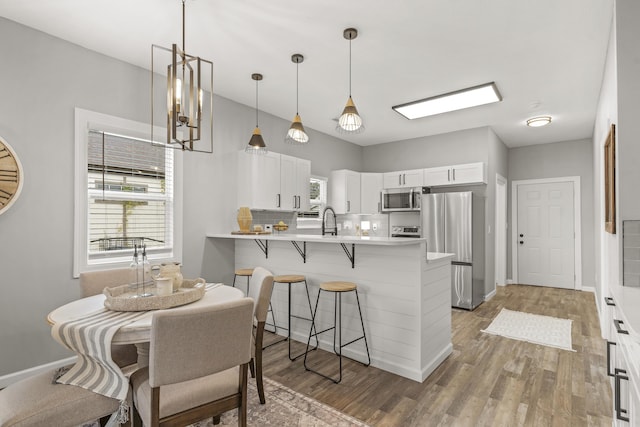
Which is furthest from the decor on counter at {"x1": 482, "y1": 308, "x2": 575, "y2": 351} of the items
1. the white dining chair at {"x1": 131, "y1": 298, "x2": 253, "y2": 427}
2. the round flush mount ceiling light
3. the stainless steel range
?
the white dining chair at {"x1": 131, "y1": 298, "x2": 253, "y2": 427}

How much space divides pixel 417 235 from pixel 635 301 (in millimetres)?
3846

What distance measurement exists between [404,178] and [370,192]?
0.66 m

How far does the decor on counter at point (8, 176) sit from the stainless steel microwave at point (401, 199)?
15.5 ft

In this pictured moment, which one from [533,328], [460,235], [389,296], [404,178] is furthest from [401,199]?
[389,296]

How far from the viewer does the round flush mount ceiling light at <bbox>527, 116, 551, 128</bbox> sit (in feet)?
15.6

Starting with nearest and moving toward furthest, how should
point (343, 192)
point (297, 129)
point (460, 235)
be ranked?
point (297, 129) < point (460, 235) < point (343, 192)

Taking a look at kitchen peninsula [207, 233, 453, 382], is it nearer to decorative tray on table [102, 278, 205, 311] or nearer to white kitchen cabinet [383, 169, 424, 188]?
decorative tray on table [102, 278, 205, 311]

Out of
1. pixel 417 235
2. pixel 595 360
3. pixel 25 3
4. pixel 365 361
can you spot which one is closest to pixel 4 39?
pixel 25 3

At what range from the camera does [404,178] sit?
5.89m

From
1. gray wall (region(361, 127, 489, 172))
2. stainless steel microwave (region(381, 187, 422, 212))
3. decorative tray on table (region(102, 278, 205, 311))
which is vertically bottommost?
decorative tray on table (region(102, 278, 205, 311))

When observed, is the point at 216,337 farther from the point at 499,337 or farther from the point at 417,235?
the point at 417,235

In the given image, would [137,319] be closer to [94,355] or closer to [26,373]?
[94,355]

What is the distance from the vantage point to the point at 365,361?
2.96m

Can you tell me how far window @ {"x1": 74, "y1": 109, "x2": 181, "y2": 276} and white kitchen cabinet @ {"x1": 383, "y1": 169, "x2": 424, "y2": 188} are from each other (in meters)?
3.71
